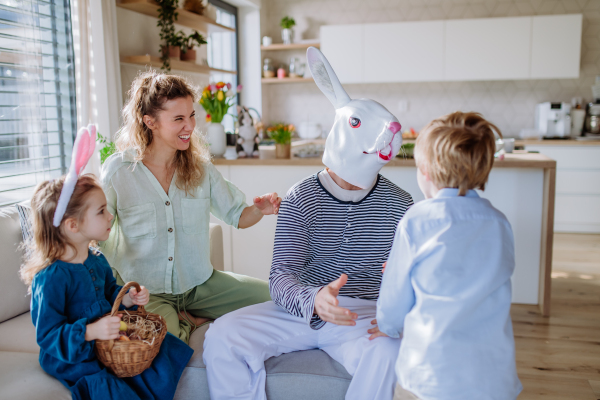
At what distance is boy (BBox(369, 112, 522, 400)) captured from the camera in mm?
1063

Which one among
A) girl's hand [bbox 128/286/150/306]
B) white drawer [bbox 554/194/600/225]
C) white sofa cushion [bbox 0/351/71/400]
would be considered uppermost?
girl's hand [bbox 128/286/150/306]

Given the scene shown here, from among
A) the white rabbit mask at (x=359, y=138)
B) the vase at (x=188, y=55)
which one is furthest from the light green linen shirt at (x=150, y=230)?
the vase at (x=188, y=55)

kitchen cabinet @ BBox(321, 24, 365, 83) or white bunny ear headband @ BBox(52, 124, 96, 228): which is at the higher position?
kitchen cabinet @ BBox(321, 24, 365, 83)

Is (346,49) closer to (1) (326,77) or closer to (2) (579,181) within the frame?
(2) (579,181)

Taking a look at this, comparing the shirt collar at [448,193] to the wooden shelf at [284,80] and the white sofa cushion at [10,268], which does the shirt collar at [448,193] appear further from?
the wooden shelf at [284,80]

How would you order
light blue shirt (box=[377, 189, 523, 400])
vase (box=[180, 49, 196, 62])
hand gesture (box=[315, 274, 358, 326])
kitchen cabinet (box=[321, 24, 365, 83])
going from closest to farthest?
light blue shirt (box=[377, 189, 523, 400]) → hand gesture (box=[315, 274, 358, 326]) → vase (box=[180, 49, 196, 62]) → kitchen cabinet (box=[321, 24, 365, 83])

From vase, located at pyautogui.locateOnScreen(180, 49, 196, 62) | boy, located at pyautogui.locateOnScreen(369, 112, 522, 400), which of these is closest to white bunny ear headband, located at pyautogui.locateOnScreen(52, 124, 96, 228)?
boy, located at pyautogui.locateOnScreen(369, 112, 522, 400)

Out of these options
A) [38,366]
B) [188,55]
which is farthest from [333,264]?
[188,55]

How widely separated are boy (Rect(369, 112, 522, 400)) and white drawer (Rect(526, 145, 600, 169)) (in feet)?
13.3

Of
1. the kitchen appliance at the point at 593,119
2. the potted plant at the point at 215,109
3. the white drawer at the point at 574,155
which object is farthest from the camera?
the kitchen appliance at the point at 593,119

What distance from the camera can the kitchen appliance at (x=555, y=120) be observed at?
4.89m

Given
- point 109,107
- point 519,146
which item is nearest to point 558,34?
point 519,146

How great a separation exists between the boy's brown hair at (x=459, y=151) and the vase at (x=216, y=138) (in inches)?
81.8

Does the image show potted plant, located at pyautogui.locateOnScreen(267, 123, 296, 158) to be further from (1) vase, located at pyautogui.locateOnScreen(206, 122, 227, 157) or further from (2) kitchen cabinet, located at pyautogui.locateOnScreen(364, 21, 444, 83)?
(2) kitchen cabinet, located at pyautogui.locateOnScreen(364, 21, 444, 83)
